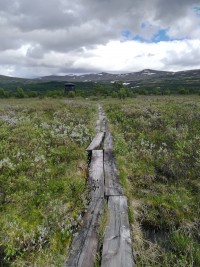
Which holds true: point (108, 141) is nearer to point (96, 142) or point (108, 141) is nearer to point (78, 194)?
point (96, 142)

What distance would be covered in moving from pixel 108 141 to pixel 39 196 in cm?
617

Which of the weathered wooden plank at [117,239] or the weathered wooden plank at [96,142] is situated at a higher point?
the weathered wooden plank at [96,142]

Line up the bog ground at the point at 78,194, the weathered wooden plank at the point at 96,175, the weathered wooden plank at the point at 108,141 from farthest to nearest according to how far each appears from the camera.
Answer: the weathered wooden plank at the point at 108,141 → the weathered wooden plank at the point at 96,175 → the bog ground at the point at 78,194

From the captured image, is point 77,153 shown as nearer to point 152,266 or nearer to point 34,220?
point 34,220

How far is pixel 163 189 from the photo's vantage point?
8516 millimetres

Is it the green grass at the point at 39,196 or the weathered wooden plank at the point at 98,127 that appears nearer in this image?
the green grass at the point at 39,196

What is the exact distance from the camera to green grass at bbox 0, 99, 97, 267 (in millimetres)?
5043

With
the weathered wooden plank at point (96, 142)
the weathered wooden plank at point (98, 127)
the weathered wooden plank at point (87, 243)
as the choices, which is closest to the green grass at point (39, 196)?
the weathered wooden plank at point (87, 243)

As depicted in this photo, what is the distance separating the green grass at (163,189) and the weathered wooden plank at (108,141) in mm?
264

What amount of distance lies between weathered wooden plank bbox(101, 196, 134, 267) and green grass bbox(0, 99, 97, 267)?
2.44 feet

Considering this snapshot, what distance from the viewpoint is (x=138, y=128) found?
51.8ft

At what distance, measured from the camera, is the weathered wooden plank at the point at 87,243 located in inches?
181

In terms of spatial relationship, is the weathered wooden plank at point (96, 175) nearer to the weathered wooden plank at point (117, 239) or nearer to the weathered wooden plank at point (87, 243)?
the weathered wooden plank at point (117, 239)

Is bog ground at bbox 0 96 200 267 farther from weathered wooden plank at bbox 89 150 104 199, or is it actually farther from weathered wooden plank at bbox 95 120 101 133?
weathered wooden plank at bbox 95 120 101 133
